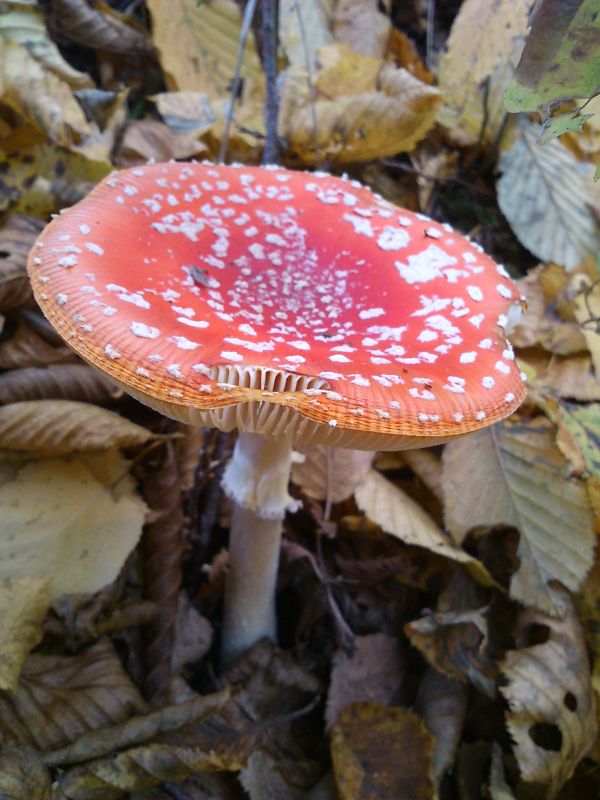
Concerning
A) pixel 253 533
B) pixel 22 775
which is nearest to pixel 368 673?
pixel 253 533

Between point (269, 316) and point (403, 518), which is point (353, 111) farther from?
point (403, 518)

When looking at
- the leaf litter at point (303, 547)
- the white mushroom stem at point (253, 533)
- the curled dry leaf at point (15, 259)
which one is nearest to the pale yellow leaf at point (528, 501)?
the leaf litter at point (303, 547)

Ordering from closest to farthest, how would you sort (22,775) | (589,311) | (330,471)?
1. (22,775)
2. (330,471)
3. (589,311)

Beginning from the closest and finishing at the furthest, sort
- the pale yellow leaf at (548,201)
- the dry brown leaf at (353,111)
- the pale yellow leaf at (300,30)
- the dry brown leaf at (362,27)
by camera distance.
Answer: the dry brown leaf at (353,111), the pale yellow leaf at (548,201), the pale yellow leaf at (300,30), the dry brown leaf at (362,27)

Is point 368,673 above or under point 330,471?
→ under

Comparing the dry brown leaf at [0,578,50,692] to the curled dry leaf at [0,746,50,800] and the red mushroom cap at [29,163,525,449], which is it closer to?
the curled dry leaf at [0,746,50,800]

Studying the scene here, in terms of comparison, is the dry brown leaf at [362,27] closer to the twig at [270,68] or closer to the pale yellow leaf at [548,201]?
the pale yellow leaf at [548,201]
